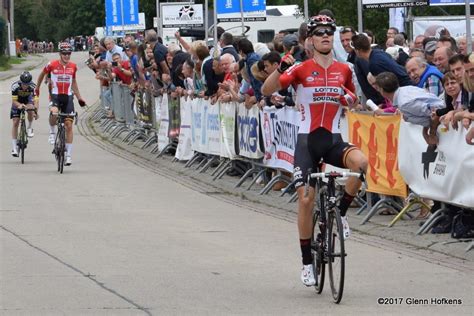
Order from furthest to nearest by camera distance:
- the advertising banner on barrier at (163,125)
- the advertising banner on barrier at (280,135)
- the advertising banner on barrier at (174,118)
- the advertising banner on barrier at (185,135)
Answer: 1. the advertising banner on barrier at (163,125)
2. the advertising banner on barrier at (174,118)
3. the advertising banner on barrier at (185,135)
4. the advertising banner on barrier at (280,135)

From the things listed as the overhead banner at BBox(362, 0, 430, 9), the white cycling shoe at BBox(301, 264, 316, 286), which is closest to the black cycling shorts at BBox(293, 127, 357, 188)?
the white cycling shoe at BBox(301, 264, 316, 286)

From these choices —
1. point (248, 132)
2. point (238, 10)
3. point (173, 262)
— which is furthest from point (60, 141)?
point (173, 262)

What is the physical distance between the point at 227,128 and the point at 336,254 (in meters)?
10.3

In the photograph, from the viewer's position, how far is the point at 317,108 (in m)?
9.92

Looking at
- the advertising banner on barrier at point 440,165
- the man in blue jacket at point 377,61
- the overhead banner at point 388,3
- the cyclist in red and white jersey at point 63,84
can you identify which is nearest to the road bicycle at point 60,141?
the cyclist in red and white jersey at point 63,84

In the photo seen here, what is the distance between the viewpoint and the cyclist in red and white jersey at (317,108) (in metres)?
9.84

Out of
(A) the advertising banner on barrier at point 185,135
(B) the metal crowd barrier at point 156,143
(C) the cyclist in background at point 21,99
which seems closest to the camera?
(B) the metal crowd barrier at point 156,143

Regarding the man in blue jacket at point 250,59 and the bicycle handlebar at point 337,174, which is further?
the man in blue jacket at point 250,59

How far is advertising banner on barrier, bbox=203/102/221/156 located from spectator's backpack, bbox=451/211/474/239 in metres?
7.94

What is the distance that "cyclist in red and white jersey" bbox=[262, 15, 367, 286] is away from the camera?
9836 mm

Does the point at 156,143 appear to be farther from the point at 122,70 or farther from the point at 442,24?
the point at 442,24

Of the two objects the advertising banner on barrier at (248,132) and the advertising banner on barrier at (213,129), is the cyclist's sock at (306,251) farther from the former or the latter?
the advertising banner on barrier at (213,129)

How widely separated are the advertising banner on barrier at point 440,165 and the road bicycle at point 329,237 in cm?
249

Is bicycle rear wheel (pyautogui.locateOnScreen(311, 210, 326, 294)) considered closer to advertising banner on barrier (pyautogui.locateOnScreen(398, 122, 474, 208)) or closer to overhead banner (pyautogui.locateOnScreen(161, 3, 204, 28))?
advertising banner on barrier (pyautogui.locateOnScreen(398, 122, 474, 208))
